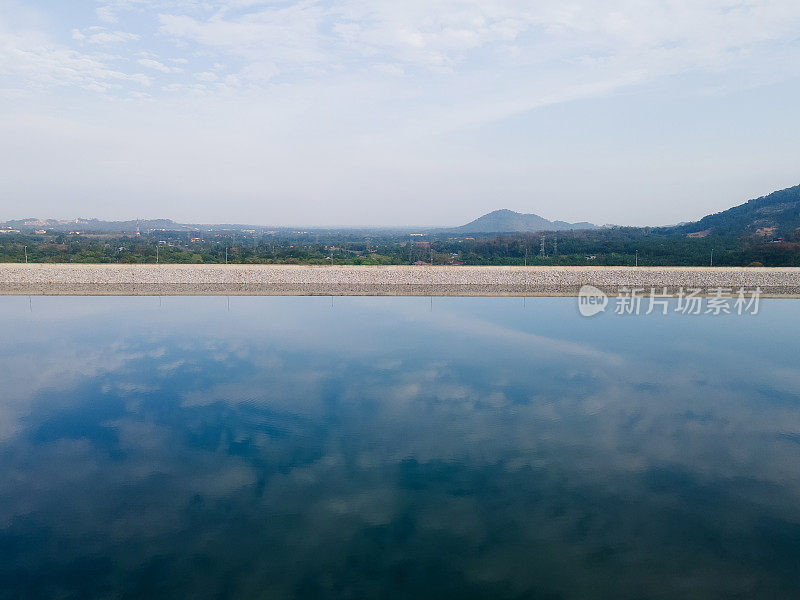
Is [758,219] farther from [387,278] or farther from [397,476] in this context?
[397,476]

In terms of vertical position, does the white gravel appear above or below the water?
above

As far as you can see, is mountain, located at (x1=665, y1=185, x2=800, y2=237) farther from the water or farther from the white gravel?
the water

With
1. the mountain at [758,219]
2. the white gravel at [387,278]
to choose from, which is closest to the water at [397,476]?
the white gravel at [387,278]

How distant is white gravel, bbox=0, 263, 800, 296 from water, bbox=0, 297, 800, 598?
15102 mm

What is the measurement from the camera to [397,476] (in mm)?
6727

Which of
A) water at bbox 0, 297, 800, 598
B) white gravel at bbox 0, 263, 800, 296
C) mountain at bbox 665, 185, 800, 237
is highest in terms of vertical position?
mountain at bbox 665, 185, 800, 237

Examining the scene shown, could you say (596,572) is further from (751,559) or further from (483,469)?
(483,469)

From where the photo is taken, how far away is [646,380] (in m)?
11.2

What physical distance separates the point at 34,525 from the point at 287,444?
3093 millimetres

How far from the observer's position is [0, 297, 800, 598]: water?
492 cm

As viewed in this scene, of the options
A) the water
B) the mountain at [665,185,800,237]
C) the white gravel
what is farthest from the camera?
the mountain at [665,185,800,237]

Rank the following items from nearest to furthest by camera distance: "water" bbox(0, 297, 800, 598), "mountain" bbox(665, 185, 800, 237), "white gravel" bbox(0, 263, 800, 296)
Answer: "water" bbox(0, 297, 800, 598), "white gravel" bbox(0, 263, 800, 296), "mountain" bbox(665, 185, 800, 237)

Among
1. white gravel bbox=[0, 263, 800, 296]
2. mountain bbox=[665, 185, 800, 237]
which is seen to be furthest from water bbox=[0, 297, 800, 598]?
mountain bbox=[665, 185, 800, 237]

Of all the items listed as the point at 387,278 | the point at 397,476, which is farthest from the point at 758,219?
the point at 397,476
